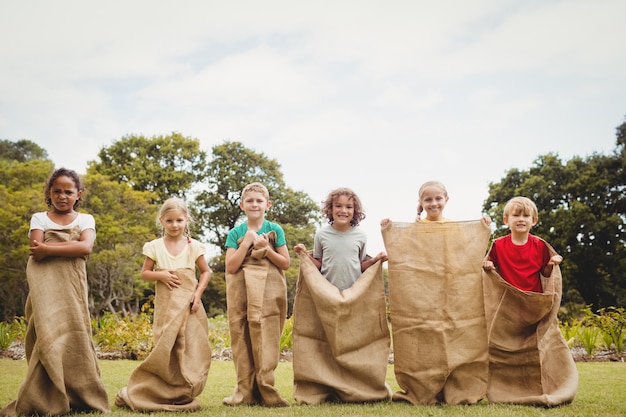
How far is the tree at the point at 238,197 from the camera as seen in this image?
1117 inches

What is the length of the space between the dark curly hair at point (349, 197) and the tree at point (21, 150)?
3877 centimetres

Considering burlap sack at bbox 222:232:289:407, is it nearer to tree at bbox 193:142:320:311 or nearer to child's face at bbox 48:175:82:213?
child's face at bbox 48:175:82:213

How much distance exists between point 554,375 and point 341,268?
6.93 ft

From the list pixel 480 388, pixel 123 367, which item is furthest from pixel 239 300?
pixel 123 367

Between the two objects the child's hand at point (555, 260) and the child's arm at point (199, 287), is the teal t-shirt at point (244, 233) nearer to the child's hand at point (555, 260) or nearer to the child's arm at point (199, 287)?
the child's arm at point (199, 287)

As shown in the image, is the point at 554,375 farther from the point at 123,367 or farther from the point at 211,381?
the point at 123,367

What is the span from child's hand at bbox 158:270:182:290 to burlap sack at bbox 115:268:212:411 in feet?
0.12

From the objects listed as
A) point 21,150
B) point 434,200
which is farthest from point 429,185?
point 21,150

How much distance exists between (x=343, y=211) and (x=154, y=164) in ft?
82.2

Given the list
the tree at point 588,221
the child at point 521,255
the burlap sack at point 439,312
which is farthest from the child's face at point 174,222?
the tree at point 588,221

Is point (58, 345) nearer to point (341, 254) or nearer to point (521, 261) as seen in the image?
point (341, 254)

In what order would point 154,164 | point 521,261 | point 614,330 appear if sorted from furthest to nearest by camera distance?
point 154,164 → point 614,330 → point 521,261

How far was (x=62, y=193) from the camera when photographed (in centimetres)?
428

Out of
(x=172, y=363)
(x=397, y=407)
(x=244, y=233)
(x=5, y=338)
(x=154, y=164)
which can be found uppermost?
(x=154, y=164)
